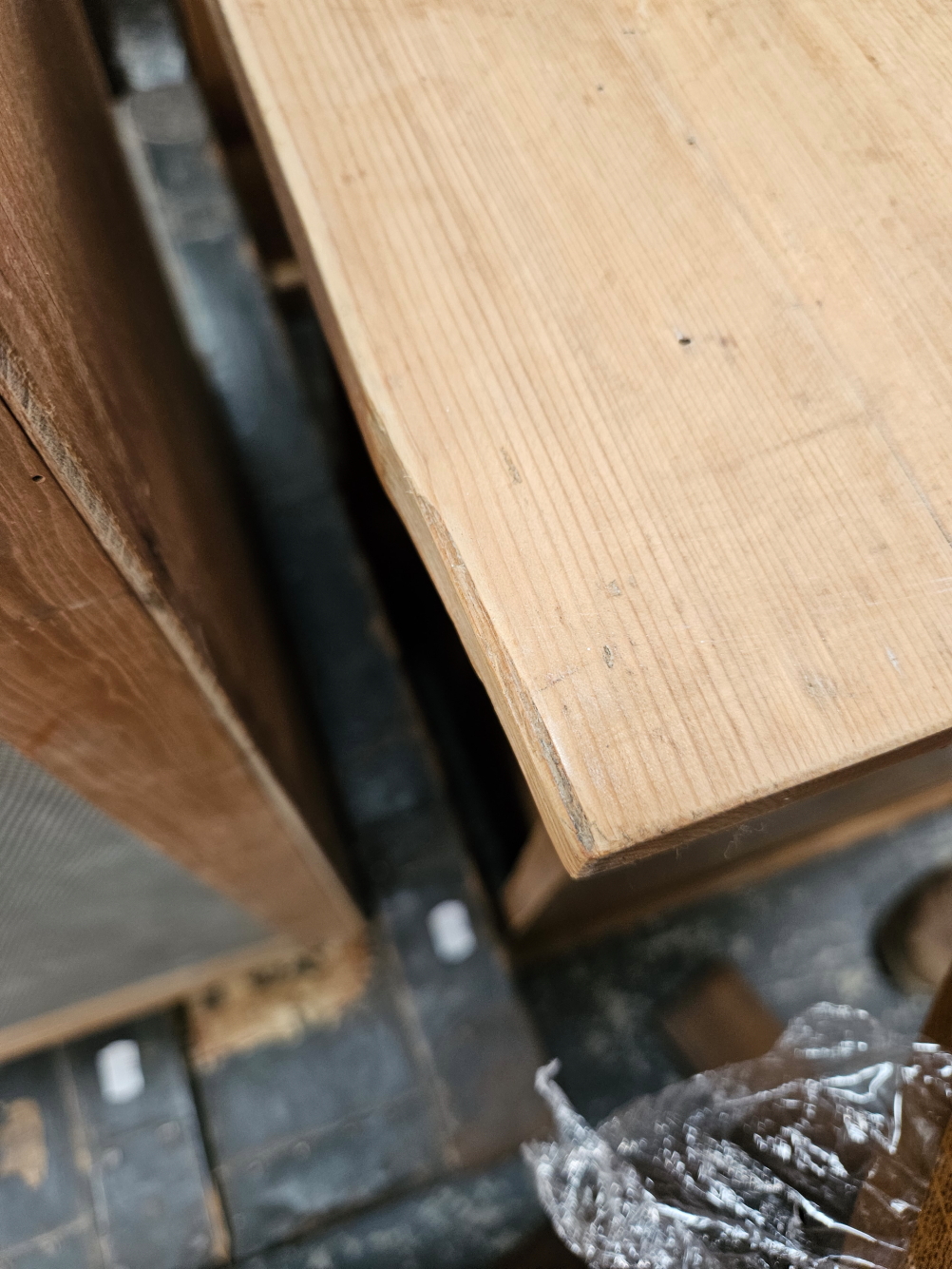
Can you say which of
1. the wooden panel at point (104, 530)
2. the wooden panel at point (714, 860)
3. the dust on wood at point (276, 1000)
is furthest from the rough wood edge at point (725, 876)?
the wooden panel at point (104, 530)

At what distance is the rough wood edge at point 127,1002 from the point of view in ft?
4.66

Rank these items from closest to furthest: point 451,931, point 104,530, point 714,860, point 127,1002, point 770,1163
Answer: point 104,530 → point 770,1163 → point 714,860 → point 127,1002 → point 451,931

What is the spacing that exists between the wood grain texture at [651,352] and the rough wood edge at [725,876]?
0.85 meters

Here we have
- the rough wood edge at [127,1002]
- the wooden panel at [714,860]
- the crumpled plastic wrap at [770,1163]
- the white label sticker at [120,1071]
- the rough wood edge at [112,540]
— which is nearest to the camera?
the rough wood edge at [112,540]

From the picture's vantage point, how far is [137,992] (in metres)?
1.46

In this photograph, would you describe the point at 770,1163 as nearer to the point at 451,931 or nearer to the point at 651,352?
the point at 651,352

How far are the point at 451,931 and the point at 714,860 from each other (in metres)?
0.60

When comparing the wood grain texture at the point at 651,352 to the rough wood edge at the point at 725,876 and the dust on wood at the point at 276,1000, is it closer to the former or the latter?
the rough wood edge at the point at 725,876

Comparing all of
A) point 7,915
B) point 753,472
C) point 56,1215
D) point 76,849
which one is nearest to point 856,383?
point 753,472

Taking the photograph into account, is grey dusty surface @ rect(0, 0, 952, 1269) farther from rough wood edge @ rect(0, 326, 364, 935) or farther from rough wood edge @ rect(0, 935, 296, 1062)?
rough wood edge @ rect(0, 326, 364, 935)

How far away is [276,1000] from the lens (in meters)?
1.61

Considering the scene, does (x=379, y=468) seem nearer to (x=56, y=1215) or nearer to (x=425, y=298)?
(x=425, y=298)

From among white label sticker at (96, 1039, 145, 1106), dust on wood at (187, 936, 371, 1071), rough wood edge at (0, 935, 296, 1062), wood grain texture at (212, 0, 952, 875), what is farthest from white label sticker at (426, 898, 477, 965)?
wood grain texture at (212, 0, 952, 875)

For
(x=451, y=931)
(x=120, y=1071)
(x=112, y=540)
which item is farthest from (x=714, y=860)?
(x=120, y=1071)
